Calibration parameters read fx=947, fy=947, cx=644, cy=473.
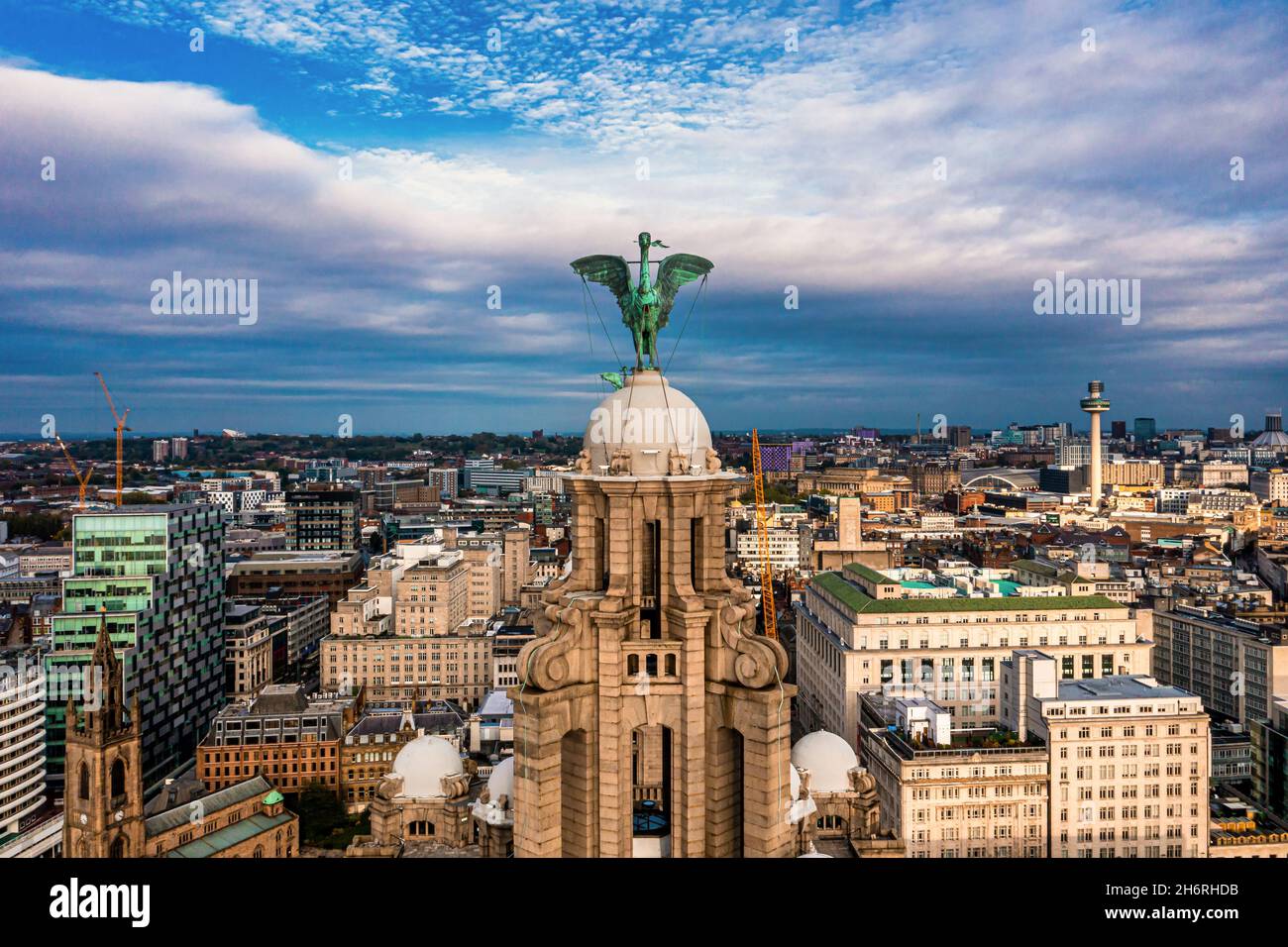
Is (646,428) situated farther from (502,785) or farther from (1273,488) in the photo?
(1273,488)

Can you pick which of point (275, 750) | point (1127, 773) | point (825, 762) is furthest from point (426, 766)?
point (275, 750)

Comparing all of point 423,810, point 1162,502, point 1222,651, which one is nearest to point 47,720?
point 423,810

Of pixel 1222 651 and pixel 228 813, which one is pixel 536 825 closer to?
pixel 228 813

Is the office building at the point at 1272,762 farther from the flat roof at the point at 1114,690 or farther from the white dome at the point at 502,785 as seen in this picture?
the white dome at the point at 502,785

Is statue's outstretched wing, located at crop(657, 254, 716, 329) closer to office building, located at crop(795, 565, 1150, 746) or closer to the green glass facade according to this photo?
office building, located at crop(795, 565, 1150, 746)

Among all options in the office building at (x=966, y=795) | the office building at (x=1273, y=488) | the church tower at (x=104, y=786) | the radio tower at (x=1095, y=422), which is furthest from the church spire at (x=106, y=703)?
the office building at (x=1273, y=488)

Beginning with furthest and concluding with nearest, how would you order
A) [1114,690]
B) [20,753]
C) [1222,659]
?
[1222,659], [20,753], [1114,690]
